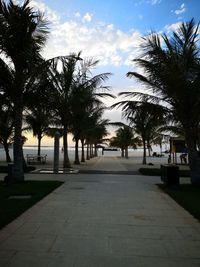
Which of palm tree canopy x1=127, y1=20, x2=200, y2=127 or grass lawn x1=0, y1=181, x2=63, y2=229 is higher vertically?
palm tree canopy x1=127, y1=20, x2=200, y2=127

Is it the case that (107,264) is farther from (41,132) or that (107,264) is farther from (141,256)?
(41,132)

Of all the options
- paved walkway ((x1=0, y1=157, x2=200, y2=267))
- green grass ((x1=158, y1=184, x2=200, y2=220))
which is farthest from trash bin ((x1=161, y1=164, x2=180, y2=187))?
paved walkway ((x1=0, y1=157, x2=200, y2=267))

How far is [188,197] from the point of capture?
12.5 metres

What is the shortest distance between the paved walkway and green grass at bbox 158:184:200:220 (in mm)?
228

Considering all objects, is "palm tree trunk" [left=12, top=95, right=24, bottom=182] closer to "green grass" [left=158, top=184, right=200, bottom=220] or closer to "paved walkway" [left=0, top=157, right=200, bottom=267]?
"paved walkway" [left=0, top=157, right=200, bottom=267]

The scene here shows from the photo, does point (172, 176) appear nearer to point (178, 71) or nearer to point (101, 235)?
point (178, 71)

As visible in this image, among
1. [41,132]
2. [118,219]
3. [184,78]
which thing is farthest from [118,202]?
[41,132]

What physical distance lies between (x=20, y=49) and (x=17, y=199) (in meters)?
6.22

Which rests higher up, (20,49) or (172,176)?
(20,49)

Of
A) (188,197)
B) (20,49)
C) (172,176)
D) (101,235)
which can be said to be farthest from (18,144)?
(101,235)

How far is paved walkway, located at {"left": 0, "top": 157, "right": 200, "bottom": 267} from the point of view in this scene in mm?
5559

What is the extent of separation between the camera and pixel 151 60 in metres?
16.6

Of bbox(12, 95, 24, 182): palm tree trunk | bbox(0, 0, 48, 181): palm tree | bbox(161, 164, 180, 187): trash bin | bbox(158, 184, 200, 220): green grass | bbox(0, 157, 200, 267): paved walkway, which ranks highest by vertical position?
bbox(0, 0, 48, 181): palm tree

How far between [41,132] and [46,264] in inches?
1320
